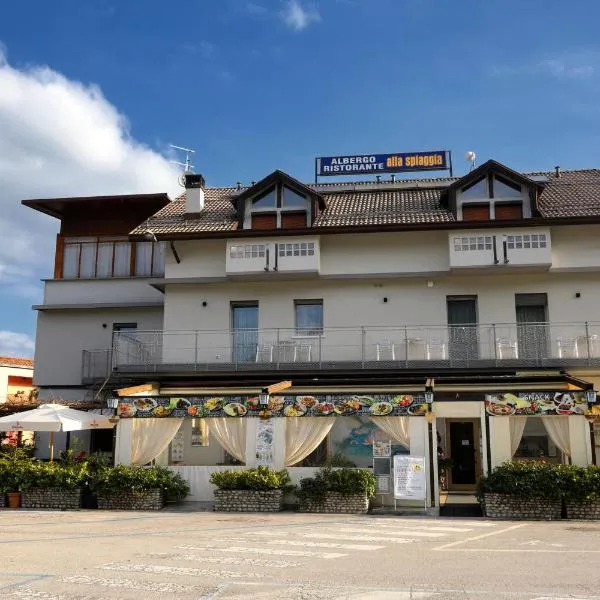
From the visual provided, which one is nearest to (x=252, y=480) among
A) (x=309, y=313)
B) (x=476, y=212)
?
(x=309, y=313)

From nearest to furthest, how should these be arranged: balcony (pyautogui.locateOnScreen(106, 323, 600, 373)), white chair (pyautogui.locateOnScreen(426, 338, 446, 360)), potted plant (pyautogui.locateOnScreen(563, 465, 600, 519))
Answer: potted plant (pyautogui.locateOnScreen(563, 465, 600, 519)), balcony (pyautogui.locateOnScreen(106, 323, 600, 373)), white chair (pyautogui.locateOnScreen(426, 338, 446, 360))

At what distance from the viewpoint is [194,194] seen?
2545cm

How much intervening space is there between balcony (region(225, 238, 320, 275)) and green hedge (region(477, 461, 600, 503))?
350 inches

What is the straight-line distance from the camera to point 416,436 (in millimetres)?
17703

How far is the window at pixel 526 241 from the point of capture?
21.9 m

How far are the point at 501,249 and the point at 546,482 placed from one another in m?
8.14

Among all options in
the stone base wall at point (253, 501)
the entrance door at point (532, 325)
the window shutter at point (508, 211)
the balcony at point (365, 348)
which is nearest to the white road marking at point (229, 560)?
the stone base wall at point (253, 501)

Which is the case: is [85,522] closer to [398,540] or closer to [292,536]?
[292,536]

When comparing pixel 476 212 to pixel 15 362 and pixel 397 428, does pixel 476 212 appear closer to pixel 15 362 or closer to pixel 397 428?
pixel 397 428

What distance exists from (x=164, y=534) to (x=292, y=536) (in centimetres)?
232

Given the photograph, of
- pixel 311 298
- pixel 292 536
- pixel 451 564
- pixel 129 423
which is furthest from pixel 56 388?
pixel 451 564

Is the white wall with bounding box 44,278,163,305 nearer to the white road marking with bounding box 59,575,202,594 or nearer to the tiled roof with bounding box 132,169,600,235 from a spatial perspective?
the tiled roof with bounding box 132,169,600,235

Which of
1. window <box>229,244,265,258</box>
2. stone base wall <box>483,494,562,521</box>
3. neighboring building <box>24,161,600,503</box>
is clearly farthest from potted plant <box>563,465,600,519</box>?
window <box>229,244,265,258</box>

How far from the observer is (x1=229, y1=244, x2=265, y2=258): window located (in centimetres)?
2302
